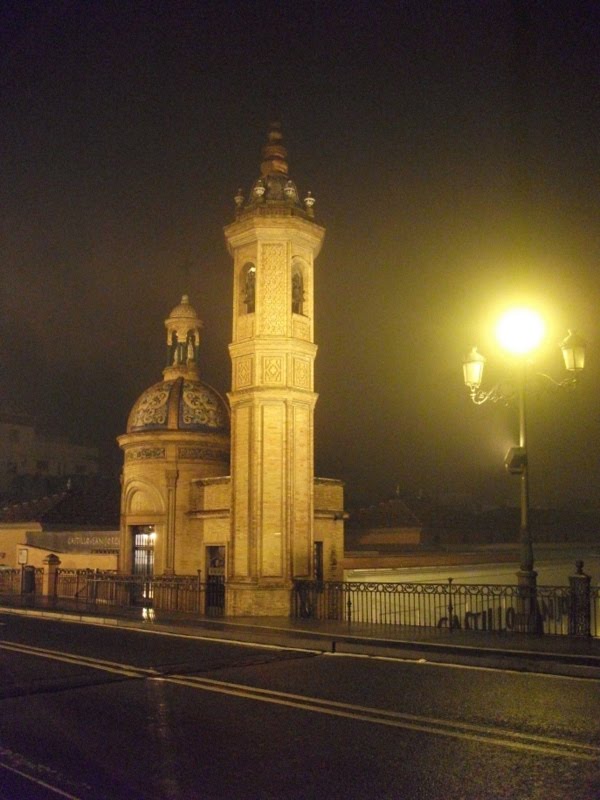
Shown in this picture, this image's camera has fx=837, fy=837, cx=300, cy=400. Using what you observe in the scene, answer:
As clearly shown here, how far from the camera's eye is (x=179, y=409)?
28547mm

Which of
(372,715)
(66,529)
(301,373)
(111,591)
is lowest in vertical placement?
(111,591)

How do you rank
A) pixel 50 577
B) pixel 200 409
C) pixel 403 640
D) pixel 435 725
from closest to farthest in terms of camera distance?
pixel 435 725, pixel 403 640, pixel 200 409, pixel 50 577

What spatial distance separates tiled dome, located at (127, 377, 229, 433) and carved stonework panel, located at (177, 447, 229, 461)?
657 millimetres

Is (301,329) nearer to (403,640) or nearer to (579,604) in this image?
(403,640)

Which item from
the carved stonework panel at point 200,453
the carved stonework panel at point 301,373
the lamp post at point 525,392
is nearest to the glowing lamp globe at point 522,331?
the lamp post at point 525,392

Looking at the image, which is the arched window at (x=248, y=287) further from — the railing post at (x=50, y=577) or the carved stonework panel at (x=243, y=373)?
the railing post at (x=50, y=577)

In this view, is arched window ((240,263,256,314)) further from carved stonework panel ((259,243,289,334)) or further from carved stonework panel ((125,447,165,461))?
carved stonework panel ((125,447,165,461))

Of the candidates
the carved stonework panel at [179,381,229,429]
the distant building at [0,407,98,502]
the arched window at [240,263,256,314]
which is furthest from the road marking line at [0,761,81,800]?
the distant building at [0,407,98,502]

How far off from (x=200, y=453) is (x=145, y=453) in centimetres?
185

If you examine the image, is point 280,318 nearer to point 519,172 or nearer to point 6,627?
point 519,172

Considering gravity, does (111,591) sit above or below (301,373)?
below

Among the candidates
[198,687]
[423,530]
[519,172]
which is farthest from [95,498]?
[198,687]

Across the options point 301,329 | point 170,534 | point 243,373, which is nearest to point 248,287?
point 301,329

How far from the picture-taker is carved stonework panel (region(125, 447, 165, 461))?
27.7 m
